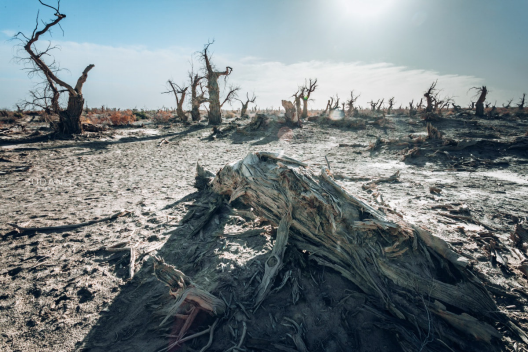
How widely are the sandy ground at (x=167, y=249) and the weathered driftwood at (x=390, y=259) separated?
241 millimetres

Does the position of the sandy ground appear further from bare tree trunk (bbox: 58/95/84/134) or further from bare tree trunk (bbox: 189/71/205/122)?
bare tree trunk (bbox: 189/71/205/122)

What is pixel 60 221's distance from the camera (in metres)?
4.09

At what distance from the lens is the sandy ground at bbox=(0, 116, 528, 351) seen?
2121mm

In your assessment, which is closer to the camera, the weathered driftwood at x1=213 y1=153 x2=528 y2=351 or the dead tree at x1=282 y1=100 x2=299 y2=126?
the weathered driftwood at x1=213 y1=153 x2=528 y2=351

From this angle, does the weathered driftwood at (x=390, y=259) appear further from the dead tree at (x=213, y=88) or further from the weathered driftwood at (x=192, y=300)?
the dead tree at (x=213, y=88)

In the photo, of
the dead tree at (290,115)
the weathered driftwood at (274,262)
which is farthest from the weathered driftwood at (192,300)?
the dead tree at (290,115)

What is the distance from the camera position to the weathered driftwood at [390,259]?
191 centimetres

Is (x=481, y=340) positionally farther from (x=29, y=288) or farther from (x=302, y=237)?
(x=29, y=288)

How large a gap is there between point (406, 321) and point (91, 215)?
5.25 m

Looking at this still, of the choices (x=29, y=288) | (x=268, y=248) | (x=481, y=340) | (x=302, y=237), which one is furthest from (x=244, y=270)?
(x=29, y=288)

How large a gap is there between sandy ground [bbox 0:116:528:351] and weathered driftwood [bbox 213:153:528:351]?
0.24 m

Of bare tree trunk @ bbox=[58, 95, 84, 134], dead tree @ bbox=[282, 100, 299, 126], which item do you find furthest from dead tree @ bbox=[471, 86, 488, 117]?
bare tree trunk @ bbox=[58, 95, 84, 134]

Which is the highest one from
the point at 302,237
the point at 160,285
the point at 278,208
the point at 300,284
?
the point at 278,208

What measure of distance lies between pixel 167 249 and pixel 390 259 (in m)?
3.00
